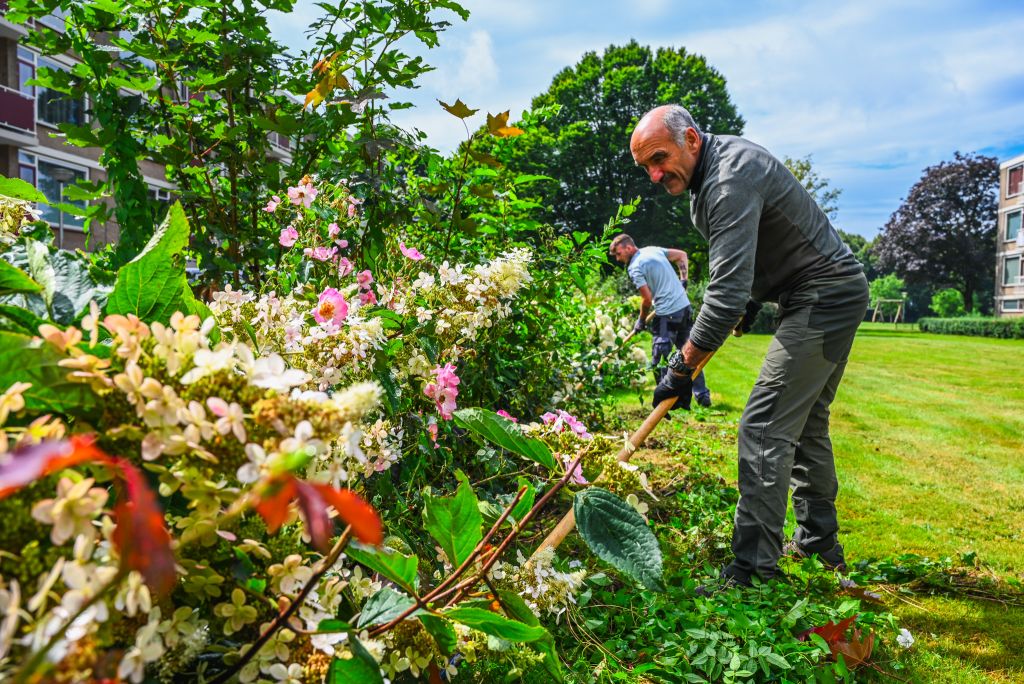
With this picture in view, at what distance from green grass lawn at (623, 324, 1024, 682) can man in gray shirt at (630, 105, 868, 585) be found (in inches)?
23.0

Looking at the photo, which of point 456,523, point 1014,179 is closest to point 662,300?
point 456,523

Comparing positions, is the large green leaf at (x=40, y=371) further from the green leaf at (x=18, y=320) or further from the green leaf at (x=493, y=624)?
the green leaf at (x=493, y=624)

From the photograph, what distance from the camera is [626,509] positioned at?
90cm

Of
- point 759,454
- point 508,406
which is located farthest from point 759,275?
point 508,406

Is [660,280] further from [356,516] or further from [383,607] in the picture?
Answer: [356,516]

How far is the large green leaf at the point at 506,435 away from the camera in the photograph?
0.96 metres

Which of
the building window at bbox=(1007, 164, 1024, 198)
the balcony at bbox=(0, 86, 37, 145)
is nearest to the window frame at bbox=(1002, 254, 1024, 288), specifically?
the building window at bbox=(1007, 164, 1024, 198)

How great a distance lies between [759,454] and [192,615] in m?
2.71

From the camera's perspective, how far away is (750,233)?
281 cm

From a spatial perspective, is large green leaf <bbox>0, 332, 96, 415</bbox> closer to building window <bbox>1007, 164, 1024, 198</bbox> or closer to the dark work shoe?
the dark work shoe

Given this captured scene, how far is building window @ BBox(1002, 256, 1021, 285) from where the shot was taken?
43006mm

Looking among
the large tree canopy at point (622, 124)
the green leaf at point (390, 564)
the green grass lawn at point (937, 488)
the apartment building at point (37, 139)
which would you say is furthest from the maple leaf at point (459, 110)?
the large tree canopy at point (622, 124)

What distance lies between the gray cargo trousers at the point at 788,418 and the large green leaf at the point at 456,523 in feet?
7.48

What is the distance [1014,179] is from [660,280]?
50.1 m
